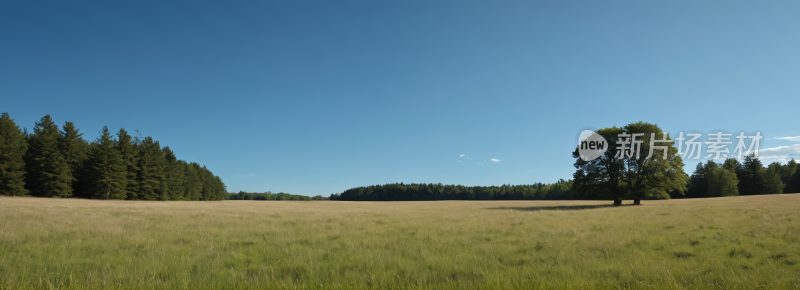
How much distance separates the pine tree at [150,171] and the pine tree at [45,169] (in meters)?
13.5

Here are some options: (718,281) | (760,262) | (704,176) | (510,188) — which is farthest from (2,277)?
(510,188)

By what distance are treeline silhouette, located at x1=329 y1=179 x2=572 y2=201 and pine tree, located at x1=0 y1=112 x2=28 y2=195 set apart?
139329mm

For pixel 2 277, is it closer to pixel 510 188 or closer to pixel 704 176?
pixel 704 176

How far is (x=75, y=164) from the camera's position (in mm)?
64062

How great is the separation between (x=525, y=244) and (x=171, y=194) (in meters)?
98.5

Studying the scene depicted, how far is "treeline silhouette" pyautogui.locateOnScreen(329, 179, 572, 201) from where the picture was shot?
6093 inches

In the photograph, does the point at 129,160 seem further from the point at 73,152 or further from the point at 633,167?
the point at 633,167

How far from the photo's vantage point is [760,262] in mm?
7844

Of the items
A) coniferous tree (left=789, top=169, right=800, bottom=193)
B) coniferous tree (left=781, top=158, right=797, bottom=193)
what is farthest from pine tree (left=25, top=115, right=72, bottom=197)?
coniferous tree (left=789, top=169, right=800, bottom=193)

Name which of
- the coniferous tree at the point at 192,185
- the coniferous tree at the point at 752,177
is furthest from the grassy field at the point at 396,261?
the coniferous tree at the point at 752,177

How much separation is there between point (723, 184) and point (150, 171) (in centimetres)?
14436

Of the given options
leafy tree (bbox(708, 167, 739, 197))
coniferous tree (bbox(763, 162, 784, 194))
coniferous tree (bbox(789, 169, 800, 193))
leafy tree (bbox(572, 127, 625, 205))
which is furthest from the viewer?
coniferous tree (bbox(789, 169, 800, 193))

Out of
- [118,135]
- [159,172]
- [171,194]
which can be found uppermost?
[118,135]

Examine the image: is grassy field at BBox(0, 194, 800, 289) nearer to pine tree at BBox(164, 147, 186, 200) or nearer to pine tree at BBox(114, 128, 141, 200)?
pine tree at BBox(114, 128, 141, 200)
